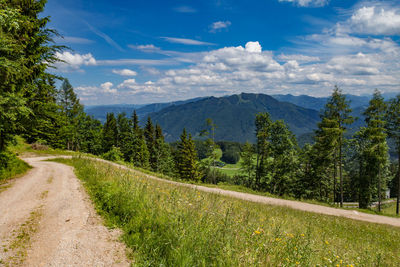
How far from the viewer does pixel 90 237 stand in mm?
4832

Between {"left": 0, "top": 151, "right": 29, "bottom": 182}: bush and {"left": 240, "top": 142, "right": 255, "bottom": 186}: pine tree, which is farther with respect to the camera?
{"left": 240, "top": 142, "right": 255, "bottom": 186}: pine tree

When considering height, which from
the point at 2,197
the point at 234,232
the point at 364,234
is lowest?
the point at 364,234

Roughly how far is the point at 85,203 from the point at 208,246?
18.3 ft

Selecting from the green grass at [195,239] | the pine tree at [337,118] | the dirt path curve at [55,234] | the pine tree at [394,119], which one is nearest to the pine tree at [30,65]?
the dirt path curve at [55,234]

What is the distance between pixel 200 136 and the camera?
1652 inches

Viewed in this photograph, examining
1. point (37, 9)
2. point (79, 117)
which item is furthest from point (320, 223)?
point (79, 117)

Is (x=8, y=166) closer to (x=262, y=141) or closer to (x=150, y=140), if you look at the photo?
(x=262, y=141)

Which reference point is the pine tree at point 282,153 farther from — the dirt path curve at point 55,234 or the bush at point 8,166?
the bush at point 8,166

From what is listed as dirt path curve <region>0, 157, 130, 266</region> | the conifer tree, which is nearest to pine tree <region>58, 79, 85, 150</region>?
the conifer tree

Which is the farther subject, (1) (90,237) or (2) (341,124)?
(2) (341,124)

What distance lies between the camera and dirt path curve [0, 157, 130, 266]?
13.2ft

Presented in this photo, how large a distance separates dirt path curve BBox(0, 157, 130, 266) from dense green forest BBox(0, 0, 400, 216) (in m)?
4.72

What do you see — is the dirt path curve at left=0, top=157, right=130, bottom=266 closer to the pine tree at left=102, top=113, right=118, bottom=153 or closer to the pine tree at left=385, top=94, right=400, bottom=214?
the pine tree at left=385, top=94, right=400, bottom=214

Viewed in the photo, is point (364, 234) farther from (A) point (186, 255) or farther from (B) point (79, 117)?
(B) point (79, 117)
